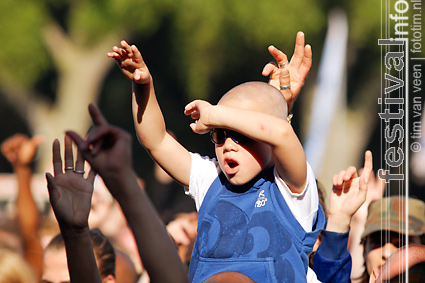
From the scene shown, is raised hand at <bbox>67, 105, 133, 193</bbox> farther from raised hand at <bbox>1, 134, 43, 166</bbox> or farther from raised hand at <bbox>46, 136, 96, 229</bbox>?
raised hand at <bbox>1, 134, 43, 166</bbox>

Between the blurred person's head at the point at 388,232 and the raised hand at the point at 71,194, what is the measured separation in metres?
1.85

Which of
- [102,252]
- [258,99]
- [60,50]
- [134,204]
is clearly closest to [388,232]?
[258,99]

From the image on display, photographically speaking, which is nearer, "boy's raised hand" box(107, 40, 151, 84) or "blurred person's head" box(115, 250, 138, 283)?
"boy's raised hand" box(107, 40, 151, 84)

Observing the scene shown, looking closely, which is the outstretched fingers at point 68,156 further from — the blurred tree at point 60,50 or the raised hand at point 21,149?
the blurred tree at point 60,50

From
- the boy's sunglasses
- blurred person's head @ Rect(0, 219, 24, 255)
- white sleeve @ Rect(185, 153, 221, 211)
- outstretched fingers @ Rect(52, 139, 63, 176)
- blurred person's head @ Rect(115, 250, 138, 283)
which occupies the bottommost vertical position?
blurred person's head @ Rect(115, 250, 138, 283)

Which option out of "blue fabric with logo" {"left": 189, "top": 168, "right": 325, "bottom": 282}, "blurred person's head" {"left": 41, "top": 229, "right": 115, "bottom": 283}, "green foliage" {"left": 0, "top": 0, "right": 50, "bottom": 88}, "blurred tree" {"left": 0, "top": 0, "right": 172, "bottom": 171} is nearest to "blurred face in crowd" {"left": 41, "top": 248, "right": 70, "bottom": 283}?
"blurred person's head" {"left": 41, "top": 229, "right": 115, "bottom": 283}

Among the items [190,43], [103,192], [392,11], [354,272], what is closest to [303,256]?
[354,272]

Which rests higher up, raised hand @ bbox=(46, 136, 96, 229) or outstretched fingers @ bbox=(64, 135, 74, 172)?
outstretched fingers @ bbox=(64, 135, 74, 172)

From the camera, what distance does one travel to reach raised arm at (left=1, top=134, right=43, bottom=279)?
16.1 feet

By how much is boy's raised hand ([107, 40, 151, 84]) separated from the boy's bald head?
0.34 m

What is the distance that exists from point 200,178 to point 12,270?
1.69 meters

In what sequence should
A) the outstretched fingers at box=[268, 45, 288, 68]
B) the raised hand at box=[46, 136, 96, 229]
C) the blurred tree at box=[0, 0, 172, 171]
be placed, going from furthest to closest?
the blurred tree at box=[0, 0, 172, 171], the outstretched fingers at box=[268, 45, 288, 68], the raised hand at box=[46, 136, 96, 229]

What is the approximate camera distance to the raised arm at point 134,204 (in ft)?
5.80

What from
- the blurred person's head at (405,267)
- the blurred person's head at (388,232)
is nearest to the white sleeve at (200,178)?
the blurred person's head at (405,267)
